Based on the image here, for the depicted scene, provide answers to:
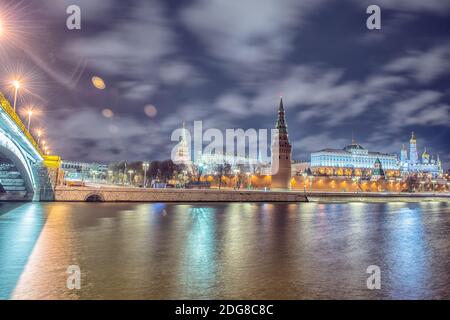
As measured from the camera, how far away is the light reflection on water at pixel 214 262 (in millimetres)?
10156

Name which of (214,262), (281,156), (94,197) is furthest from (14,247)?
(281,156)

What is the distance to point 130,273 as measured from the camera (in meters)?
11.8

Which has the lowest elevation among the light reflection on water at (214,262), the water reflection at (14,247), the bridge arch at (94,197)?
the light reflection on water at (214,262)

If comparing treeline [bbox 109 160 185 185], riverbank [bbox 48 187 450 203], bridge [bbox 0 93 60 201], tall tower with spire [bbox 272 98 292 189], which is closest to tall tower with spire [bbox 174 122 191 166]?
treeline [bbox 109 160 185 185]

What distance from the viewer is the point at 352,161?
7249 inches

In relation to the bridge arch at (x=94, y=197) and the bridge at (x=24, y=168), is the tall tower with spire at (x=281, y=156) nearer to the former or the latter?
the bridge arch at (x=94, y=197)

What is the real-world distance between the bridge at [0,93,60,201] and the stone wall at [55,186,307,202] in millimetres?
2411

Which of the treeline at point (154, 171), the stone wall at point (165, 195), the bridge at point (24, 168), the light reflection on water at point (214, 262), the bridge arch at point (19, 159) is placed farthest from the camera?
the treeline at point (154, 171)

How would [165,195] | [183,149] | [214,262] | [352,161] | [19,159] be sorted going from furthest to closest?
[352,161] → [183,149] → [165,195] → [19,159] → [214,262]

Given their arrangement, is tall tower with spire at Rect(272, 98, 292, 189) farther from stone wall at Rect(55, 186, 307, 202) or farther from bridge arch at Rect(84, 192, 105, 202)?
bridge arch at Rect(84, 192, 105, 202)

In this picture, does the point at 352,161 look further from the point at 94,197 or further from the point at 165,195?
the point at 94,197

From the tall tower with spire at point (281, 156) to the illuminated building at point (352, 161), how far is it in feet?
167

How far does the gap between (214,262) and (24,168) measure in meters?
36.1

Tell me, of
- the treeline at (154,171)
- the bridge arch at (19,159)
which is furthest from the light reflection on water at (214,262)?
the treeline at (154,171)
